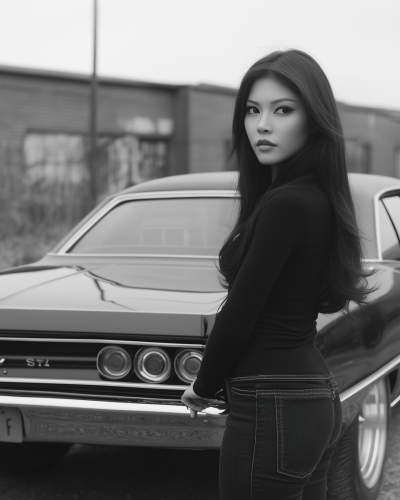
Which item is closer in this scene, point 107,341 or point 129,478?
point 107,341

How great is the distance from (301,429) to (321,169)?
0.59 m

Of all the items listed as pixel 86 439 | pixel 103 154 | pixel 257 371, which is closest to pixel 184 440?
pixel 86 439

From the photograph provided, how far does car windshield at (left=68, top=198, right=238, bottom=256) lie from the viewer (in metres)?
4.33

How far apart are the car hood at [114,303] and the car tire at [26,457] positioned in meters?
0.86

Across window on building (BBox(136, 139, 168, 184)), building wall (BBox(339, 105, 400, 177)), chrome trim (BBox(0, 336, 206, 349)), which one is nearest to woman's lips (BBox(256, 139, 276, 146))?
chrome trim (BBox(0, 336, 206, 349))

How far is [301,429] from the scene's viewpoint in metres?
1.81

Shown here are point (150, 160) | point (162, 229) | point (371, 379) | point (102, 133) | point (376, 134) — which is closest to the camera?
point (371, 379)

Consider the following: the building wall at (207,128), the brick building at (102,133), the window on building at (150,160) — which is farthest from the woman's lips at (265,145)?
the building wall at (207,128)

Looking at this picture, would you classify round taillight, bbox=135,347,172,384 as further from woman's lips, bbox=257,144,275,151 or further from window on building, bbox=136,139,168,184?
window on building, bbox=136,139,168,184

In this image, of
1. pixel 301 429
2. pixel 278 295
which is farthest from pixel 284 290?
pixel 301 429

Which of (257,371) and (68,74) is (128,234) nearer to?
(257,371)

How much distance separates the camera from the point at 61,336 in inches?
123

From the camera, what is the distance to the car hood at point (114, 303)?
2.99 m

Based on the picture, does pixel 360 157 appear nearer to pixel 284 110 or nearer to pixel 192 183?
pixel 192 183
